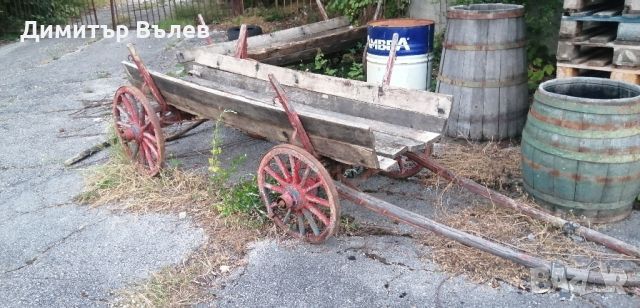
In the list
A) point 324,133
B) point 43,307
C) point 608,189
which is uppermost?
point 324,133

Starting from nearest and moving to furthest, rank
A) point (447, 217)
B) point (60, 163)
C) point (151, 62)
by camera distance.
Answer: point (447, 217), point (60, 163), point (151, 62)

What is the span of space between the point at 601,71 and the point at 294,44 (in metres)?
3.06

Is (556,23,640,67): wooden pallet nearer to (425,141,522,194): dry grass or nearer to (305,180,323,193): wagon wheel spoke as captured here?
(425,141,522,194): dry grass

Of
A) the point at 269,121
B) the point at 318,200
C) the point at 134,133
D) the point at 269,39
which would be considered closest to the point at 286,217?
the point at 318,200

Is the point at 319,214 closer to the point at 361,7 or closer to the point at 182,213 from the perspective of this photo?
the point at 182,213

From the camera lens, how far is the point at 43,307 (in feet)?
9.77

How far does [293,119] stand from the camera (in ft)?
9.96

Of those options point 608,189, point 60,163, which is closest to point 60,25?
point 60,163

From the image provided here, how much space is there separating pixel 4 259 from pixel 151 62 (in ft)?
18.7

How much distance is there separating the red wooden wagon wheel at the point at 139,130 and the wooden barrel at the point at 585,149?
8.39ft

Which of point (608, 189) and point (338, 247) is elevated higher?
point (608, 189)

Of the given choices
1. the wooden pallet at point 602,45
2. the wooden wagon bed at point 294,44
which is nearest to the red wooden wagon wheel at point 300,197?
the wooden wagon bed at point 294,44

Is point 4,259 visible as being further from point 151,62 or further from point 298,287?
point 151,62

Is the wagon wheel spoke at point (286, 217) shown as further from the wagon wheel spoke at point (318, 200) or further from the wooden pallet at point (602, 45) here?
the wooden pallet at point (602, 45)
